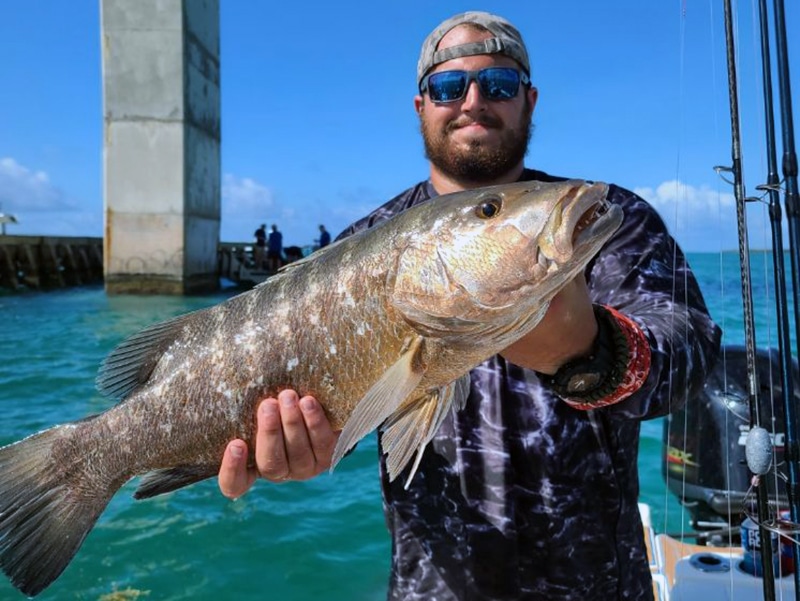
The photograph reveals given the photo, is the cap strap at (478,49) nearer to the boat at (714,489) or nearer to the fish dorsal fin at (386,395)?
the fish dorsal fin at (386,395)

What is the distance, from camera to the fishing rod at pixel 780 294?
2613 mm

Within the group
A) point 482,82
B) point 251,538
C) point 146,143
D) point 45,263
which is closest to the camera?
point 482,82

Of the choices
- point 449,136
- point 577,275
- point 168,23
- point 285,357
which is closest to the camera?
point 577,275

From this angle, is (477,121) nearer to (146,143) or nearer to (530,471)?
(530,471)

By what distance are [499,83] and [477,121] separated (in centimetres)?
18

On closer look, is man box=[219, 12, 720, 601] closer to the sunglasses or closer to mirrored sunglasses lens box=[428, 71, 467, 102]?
the sunglasses

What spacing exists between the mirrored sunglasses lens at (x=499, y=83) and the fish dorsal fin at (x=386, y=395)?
4.22 feet

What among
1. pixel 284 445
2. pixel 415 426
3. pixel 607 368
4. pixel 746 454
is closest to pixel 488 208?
pixel 607 368

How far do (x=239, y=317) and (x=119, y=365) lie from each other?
1.70 ft

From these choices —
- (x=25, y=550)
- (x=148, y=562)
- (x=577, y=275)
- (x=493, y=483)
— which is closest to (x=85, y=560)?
(x=148, y=562)

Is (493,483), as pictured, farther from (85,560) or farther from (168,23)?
(168,23)

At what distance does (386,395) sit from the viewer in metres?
1.82

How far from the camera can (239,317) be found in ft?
7.25

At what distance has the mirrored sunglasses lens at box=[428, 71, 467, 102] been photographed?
270cm
